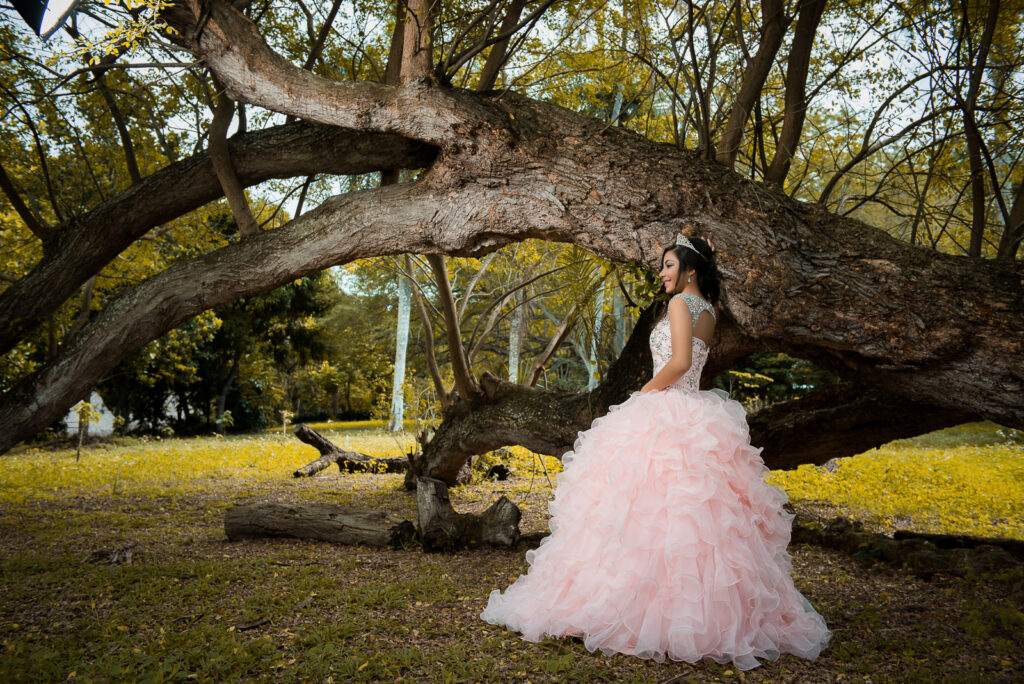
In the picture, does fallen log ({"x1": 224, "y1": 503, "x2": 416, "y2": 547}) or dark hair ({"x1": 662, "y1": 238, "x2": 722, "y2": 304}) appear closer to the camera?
dark hair ({"x1": 662, "y1": 238, "x2": 722, "y2": 304})

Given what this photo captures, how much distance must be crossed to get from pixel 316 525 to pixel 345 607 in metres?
1.95

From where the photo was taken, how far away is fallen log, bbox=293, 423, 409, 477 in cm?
1023

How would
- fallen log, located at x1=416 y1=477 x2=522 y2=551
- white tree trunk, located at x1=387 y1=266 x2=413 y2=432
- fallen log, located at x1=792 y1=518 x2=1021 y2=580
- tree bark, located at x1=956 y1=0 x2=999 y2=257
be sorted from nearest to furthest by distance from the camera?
tree bark, located at x1=956 y1=0 x2=999 y2=257, fallen log, located at x1=792 y1=518 x2=1021 y2=580, fallen log, located at x1=416 y1=477 x2=522 y2=551, white tree trunk, located at x1=387 y1=266 x2=413 y2=432

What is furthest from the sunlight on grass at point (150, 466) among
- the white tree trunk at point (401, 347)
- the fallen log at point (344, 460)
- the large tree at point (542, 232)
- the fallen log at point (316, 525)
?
the large tree at point (542, 232)

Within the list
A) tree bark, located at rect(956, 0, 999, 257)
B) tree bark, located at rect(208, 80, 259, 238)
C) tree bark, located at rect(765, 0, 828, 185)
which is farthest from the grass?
tree bark, located at rect(765, 0, 828, 185)

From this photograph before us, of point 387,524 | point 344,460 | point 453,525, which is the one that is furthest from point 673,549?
point 344,460

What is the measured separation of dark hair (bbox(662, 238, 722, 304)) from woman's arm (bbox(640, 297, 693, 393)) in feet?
0.62

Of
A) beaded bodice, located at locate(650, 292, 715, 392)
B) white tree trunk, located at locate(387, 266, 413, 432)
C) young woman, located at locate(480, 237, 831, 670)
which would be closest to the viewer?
young woman, located at locate(480, 237, 831, 670)

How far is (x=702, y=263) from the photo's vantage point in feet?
12.7

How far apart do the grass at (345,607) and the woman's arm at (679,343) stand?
1440 mm

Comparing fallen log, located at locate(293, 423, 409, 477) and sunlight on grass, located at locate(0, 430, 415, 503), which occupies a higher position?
fallen log, located at locate(293, 423, 409, 477)

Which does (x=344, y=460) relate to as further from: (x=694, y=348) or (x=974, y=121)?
(x=974, y=121)

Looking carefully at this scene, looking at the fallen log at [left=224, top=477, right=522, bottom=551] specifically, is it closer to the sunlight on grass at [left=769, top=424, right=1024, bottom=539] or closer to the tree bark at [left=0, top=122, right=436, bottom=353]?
the tree bark at [left=0, top=122, right=436, bottom=353]

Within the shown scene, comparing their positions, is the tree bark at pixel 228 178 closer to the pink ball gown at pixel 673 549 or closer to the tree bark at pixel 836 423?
the pink ball gown at pixel 673 549
